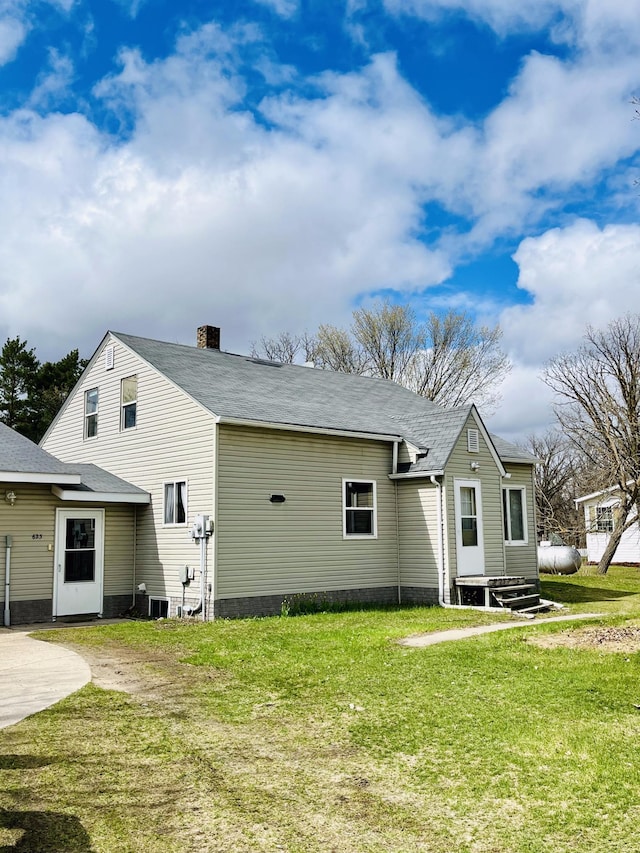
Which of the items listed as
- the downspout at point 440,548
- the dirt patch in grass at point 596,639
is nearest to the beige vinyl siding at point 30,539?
the downspout at point 440,548

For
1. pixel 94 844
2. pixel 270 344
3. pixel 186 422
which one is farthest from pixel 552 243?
pixel 270 344

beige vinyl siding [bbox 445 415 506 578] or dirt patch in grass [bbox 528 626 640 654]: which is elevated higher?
beige vinyl siding [bbox 445 415 506 578]

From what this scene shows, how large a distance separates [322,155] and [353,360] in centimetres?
2548

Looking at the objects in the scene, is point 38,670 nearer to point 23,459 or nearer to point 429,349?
point 23,459

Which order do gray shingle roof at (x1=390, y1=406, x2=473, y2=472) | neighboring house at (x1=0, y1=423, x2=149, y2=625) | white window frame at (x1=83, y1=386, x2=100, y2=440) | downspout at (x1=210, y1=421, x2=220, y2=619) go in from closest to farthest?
downspout at (x1=210, y1=421, x2=220, y2=619)
neighboring house at (x1=0, y1=423, x2=149, y2=625)
gray shingle roof at (x1=390, y1=406, x2=473, y2=472)
white window frame at (x1=83, y1=386, x2=100, y2=440)

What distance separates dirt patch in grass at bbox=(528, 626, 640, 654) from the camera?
1010 cm

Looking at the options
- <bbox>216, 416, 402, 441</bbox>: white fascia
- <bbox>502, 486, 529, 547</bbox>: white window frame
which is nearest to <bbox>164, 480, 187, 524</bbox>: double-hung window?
<bbox>216, 416, 402, 441</bbox>: white fascia

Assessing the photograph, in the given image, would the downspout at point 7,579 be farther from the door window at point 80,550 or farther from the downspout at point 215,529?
the downspout at point 215,529

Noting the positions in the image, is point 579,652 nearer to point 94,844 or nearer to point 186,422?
point 94,844

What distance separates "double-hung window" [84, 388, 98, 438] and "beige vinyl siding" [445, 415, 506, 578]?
944cm

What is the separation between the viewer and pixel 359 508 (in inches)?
677

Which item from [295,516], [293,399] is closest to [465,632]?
[295,516]

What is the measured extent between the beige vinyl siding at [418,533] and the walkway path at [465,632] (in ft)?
10.6

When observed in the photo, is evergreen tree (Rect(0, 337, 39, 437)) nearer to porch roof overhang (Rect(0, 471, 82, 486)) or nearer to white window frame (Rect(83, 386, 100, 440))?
white window frame (Rect(83, 386, 100, 440))
